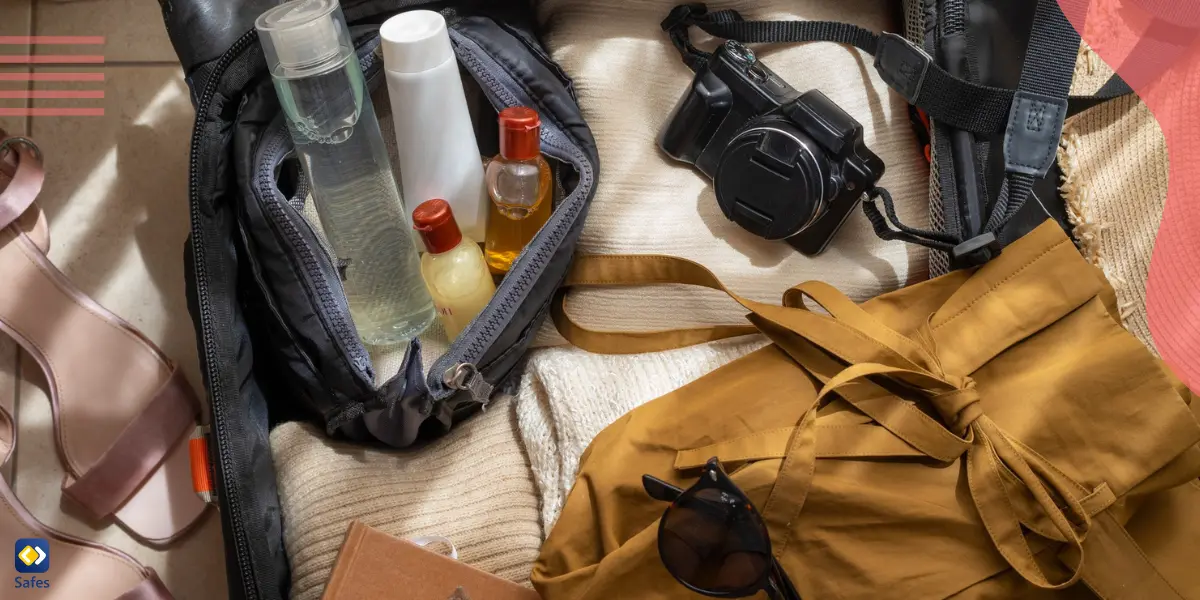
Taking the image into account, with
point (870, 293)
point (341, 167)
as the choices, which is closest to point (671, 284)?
point (870, 293)

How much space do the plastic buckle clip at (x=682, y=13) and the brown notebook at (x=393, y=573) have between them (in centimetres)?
44

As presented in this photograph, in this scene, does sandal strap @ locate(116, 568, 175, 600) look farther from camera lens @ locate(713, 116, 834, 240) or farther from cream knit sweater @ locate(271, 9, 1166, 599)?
camera lens @ locate(713, 116, 834, 240)

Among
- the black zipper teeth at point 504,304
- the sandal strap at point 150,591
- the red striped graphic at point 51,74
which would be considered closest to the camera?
the black zipper teeth at point 504,304

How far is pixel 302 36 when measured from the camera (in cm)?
50

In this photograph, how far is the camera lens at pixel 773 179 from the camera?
58 centimetres

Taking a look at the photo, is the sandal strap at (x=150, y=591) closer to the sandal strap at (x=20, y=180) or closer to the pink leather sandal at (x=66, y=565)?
the pink leather sandal at (x=66, y=565)

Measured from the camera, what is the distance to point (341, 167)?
0.57m

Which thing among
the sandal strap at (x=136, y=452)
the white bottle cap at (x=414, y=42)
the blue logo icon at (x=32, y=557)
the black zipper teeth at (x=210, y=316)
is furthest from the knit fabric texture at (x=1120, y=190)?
the blue logo icon at (x=32, y=557)

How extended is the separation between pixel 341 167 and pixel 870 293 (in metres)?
0.40

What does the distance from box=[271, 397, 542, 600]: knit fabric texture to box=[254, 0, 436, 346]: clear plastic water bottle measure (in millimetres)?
90

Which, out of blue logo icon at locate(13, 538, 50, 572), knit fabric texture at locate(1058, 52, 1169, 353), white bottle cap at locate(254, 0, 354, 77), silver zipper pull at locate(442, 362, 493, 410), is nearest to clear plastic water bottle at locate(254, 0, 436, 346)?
white bottle cap at locate(254, 0, 354, 77)

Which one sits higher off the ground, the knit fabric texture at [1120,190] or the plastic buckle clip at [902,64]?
the plastic buckle clip at [902,64]

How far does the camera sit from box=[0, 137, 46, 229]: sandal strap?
729 mm

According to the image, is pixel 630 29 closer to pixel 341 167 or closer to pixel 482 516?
pixel 341 167
